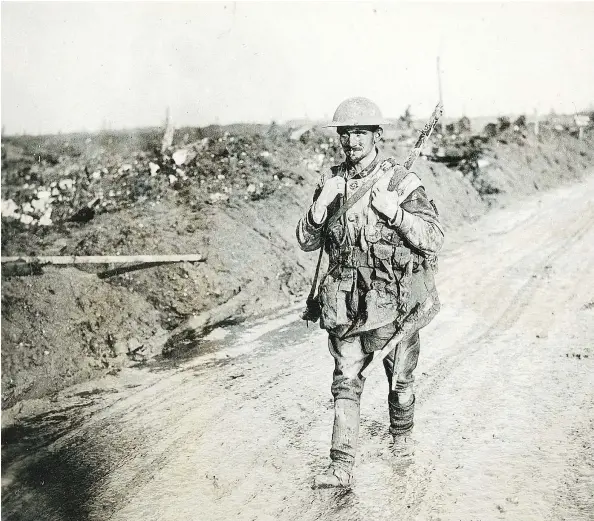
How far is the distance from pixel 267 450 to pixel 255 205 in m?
5.97

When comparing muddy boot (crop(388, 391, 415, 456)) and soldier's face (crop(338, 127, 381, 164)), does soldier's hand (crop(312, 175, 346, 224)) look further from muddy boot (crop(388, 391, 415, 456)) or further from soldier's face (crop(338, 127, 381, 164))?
muddy boot (crop(388, 391, 415, 456))

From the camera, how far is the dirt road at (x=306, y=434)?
321 cm

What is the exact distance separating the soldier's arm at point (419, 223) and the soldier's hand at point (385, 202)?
0.03 meters

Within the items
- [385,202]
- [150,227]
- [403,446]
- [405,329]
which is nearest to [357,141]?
[385,202]

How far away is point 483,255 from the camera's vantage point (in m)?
9.13

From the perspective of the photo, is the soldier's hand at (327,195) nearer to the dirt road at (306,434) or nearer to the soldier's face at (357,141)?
the soldier's face at (357,141)

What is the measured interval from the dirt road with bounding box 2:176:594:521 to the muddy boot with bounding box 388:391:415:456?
10 cm

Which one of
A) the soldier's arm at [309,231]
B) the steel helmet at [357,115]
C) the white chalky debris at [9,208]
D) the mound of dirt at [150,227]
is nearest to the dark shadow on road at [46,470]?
the mound of dirt at [150,227]

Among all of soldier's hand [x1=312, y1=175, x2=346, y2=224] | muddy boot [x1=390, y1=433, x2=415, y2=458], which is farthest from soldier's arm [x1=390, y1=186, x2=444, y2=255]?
muddy boot [x1=390, y1=433, x2=415, y2=458]

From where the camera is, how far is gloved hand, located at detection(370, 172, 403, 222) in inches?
120

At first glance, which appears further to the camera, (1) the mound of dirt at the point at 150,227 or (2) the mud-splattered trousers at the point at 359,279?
(1) the mound of dirt at the point at 150,227

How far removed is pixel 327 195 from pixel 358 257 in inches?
16.8

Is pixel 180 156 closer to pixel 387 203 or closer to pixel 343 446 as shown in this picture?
pixel 387 203

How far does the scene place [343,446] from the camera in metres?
3.27
